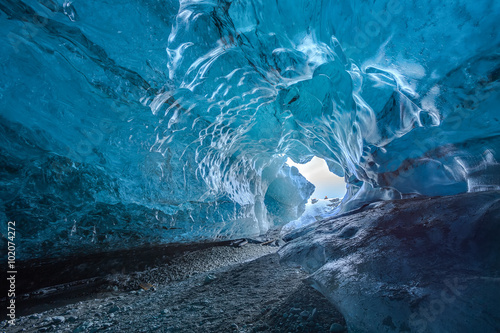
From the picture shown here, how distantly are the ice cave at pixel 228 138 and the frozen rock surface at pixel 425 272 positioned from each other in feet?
0.04

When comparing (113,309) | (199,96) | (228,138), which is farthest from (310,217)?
(113,309)

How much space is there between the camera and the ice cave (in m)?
1.54

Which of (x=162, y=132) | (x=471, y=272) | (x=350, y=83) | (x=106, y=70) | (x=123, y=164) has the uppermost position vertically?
(x=106, y=70)

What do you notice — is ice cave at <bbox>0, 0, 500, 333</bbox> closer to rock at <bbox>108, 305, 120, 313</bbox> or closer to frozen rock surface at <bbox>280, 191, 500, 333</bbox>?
frozen rock surface at <bbox>280, 191, 500, 333</bbox>

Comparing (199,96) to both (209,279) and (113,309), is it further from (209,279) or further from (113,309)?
(113,309)

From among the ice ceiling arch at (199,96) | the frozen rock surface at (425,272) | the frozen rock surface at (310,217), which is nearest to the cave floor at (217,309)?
the frozen rock surface at (425,272)

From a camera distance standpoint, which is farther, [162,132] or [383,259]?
[162,132]

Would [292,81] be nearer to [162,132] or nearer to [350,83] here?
[350,83]

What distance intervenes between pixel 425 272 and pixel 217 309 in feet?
5.90

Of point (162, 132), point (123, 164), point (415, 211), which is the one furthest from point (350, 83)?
point (123, 164)

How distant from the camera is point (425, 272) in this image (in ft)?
4.63

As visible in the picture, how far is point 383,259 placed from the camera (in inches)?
65.6

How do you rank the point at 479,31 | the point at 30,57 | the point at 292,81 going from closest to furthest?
the point at 479,31
the point at 30,57
the point at 292,81

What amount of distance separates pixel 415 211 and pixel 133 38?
4131mm
